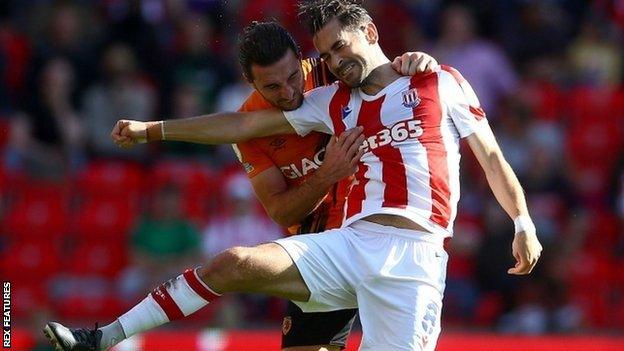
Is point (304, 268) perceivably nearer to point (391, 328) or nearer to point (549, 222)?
point (391, 328)

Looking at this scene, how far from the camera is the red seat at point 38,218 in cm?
1170

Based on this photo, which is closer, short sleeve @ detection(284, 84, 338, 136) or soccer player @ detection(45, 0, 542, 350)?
soccer player @ detection(45, 0, 542, 350)

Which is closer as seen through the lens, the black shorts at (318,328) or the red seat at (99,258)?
the black shorts at (318,328)

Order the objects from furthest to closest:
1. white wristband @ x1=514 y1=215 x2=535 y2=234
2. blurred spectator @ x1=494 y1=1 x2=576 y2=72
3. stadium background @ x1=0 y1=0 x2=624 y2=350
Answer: blurred spectator @ x1=494 y1=1 x2=576 y2=72 → stadium background @ x1=0 y1=0 x2=624 y2=350 → white wristband @ x1=514 y1=215 x2=535 y2=234

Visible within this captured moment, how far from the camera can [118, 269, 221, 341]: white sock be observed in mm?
6371

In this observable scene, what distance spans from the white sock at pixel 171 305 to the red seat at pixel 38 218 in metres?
5.45

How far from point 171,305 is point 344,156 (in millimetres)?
1134

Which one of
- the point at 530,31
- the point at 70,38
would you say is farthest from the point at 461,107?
the point at 70,38

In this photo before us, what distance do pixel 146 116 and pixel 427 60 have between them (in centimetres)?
570

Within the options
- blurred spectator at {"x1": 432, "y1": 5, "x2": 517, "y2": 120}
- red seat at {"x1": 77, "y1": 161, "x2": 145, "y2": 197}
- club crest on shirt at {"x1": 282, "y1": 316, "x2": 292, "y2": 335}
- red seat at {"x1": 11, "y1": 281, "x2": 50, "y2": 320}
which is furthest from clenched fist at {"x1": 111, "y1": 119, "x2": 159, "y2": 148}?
blurred spectator at {"x1": 432, "y1": 5, "x2": 517, "y2": 120}

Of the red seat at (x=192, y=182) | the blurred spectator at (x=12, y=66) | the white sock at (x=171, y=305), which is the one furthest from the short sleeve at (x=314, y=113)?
the blurred spectator at (x=12, y=66)

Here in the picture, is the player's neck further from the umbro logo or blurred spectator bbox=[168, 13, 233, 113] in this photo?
blurred spectator bbox=[168, 13, 233, 113]

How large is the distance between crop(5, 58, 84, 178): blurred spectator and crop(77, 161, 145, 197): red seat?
7.4 inches

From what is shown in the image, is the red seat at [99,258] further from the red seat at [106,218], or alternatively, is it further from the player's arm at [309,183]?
the player's arm at [309,183]
